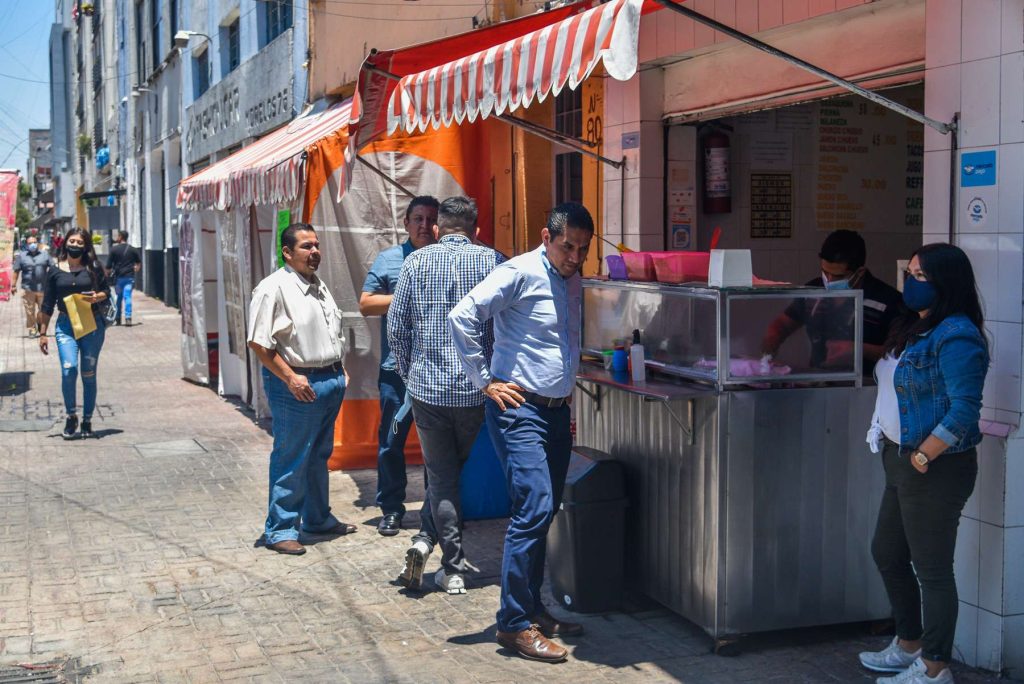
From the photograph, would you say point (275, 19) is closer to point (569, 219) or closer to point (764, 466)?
point (569, 219)

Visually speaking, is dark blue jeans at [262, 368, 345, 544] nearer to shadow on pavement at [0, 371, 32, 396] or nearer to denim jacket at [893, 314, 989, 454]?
denim jacket at [893, 314, 989, 454]

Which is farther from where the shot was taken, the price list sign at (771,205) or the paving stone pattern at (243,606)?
the price list sign at (771,205)

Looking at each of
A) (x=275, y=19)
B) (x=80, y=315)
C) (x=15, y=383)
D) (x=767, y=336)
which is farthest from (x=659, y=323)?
(x=275, y=19)

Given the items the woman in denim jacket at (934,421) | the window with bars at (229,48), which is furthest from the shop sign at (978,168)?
the window with bars at (229,48)

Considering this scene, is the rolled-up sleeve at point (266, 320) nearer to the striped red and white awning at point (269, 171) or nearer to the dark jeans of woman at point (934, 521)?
the striped red and white awning at point (269, 171)

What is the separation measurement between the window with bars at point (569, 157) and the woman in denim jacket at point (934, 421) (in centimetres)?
493

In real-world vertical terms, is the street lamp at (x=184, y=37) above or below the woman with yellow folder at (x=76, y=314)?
above

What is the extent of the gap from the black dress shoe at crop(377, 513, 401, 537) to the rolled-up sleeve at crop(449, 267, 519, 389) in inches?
94.9

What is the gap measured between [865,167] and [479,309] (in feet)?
14.7

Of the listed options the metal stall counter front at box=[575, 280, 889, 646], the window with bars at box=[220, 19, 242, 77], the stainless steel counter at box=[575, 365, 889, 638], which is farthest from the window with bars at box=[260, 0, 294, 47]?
the stainless steel counter at box=[575, 365, 889, 638]

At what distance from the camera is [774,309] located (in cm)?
519

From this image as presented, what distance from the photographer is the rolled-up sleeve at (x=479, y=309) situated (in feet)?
16.6

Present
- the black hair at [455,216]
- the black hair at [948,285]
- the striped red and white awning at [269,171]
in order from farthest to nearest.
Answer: the striped red and white awning at [269,171] < the black hair at [455,216] < the black hair at [948,285]

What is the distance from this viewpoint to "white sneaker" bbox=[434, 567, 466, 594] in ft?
19.7
